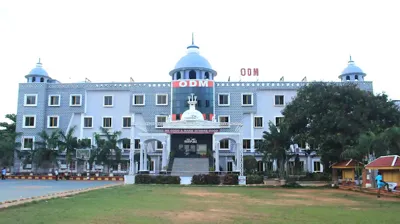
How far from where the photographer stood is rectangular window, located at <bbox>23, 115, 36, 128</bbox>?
43.6 meters

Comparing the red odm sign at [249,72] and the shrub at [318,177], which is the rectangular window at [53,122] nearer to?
the red odm sign at [249,72]

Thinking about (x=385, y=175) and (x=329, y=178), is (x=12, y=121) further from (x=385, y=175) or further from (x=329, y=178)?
(x=385, y=175)

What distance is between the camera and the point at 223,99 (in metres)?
43.1

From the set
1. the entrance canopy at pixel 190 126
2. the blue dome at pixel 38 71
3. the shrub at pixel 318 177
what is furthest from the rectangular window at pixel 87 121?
the shrub at pixel 318 177

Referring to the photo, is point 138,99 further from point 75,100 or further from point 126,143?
point 75,100

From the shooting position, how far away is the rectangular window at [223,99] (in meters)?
43.0

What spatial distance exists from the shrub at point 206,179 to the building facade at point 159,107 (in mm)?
11533

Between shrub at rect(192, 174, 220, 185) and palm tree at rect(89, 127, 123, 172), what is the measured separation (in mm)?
12471

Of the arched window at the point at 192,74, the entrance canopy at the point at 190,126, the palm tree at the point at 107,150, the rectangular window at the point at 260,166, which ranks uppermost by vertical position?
the arched window at the point at 192,74

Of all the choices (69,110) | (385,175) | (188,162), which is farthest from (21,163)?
(385,175)

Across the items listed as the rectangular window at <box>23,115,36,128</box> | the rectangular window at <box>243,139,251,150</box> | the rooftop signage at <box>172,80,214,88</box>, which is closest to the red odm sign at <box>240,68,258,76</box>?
the rooftop signage at <box>172,80,214,88</box>

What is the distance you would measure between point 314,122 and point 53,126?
2922cm

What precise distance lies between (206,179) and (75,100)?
70.9 feet

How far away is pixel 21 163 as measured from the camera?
42719 mm
